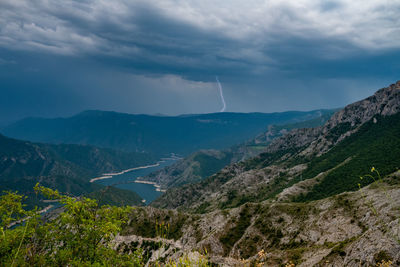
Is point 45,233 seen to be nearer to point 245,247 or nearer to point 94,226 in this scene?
point 94,226

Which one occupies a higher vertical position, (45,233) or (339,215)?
(45,233)

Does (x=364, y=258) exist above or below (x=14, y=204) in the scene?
below

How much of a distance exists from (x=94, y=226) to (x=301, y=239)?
7075 centimetres

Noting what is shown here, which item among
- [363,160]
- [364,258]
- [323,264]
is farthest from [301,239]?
[363,160]

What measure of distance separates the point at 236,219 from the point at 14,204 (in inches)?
3714

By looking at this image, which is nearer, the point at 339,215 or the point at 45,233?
the point at 45,233

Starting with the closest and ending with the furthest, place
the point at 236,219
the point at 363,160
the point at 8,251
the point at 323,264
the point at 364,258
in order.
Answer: the point at 8,251 → the point at 364,258 → the point at 323,264 → the point at 236,219 → the point at 363,160

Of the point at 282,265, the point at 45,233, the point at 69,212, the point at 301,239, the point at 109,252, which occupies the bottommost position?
the point at 301,239

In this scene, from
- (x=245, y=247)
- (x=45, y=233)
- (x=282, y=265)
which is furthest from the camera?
(x=245, y=247)

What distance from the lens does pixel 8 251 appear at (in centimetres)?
1969

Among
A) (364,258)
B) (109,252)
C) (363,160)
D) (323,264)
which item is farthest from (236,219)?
(363,160)

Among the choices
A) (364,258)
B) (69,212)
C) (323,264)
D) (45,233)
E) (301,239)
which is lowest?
(301,239)

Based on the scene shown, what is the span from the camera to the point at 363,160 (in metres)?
198

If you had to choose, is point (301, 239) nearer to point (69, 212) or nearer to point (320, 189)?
point (69, 212)
